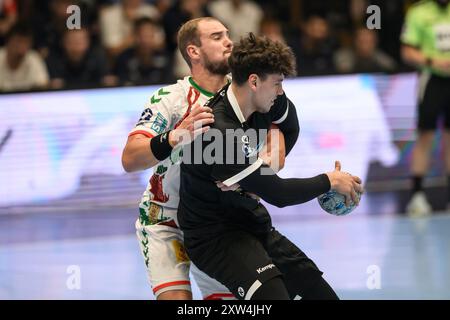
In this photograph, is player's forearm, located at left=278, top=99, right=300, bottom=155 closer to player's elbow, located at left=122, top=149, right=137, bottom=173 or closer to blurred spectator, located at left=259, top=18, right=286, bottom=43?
player's elbow, located at left=122, top=149, right=137, bottom=173

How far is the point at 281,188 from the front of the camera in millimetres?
4902

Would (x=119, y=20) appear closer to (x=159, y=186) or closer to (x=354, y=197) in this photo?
(x=159, y=186)

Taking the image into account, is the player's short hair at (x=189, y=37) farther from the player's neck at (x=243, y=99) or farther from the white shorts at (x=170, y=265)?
the white shorts at (x=170, y=265)

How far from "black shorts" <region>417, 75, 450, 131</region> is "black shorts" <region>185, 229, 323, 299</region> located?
572cm

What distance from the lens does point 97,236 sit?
9844 mm

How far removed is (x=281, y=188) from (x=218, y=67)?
3.23 ft

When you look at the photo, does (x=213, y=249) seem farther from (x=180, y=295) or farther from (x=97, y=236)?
(x=97, y=236)

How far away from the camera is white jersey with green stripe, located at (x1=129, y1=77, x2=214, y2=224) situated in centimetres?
550

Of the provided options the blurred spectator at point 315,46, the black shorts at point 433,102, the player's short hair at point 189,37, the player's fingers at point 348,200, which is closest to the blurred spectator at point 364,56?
the blurred spectator at point 315,46

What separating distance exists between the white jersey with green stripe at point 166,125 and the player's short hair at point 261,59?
65 cm

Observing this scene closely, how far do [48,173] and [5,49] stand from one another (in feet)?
6.71

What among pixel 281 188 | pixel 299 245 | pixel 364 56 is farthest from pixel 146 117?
pixel 364 56

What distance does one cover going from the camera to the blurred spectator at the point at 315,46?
12516 millimetres
